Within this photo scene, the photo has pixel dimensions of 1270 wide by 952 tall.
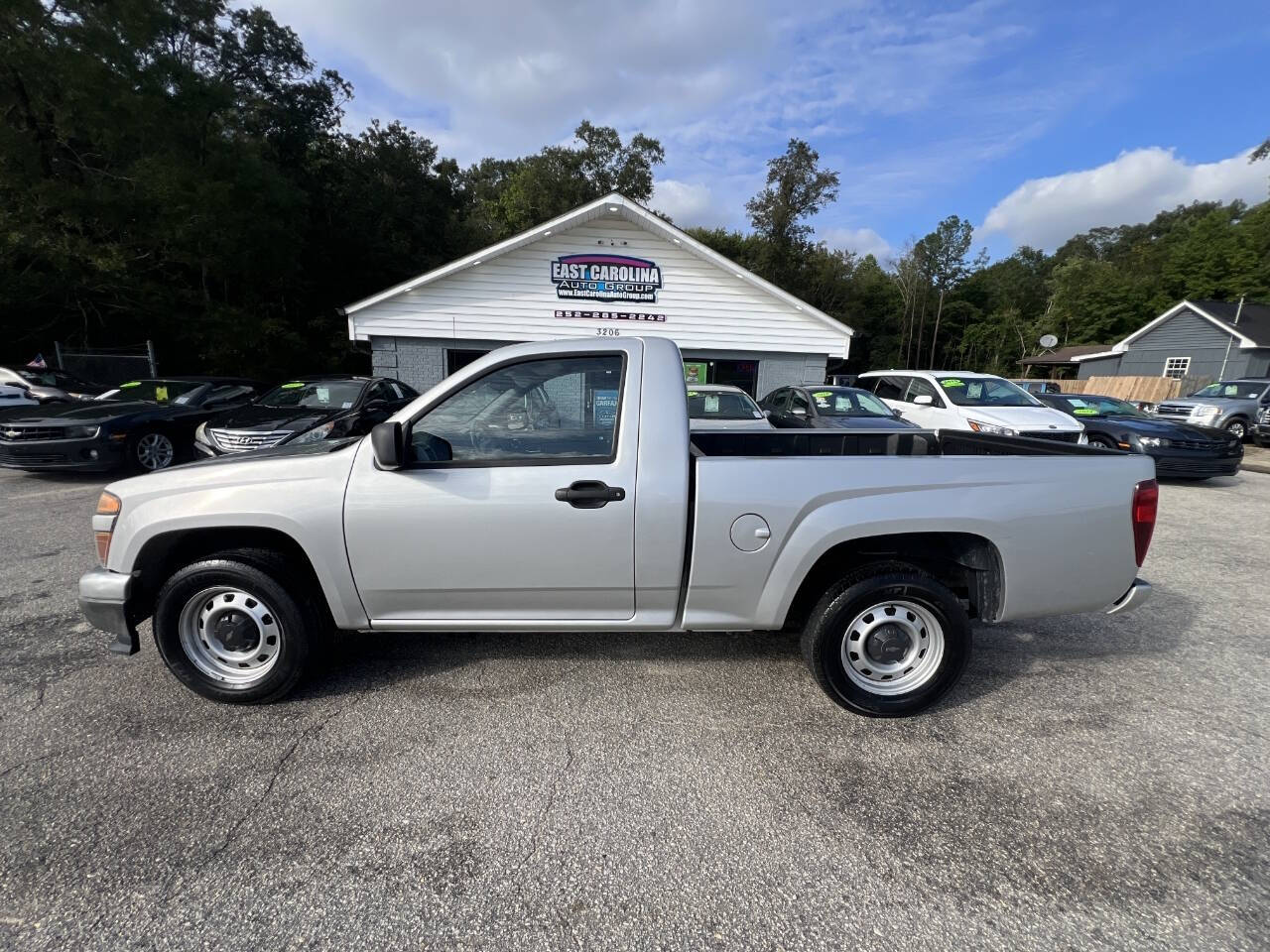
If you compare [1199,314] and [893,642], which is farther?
[1199,314]

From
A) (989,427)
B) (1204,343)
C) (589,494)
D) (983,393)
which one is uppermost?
(1204,343)

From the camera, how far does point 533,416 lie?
2.83 m

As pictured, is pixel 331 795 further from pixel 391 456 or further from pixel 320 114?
pixel 320 114

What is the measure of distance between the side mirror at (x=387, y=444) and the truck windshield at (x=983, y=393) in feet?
33.0

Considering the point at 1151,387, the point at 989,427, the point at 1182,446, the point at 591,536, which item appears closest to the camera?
the point at 591,536

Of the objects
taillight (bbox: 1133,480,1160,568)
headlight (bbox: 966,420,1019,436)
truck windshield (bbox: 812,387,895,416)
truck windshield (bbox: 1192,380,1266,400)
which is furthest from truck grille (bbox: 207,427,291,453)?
truck windshield (bbox: 1192,380,1266,400)

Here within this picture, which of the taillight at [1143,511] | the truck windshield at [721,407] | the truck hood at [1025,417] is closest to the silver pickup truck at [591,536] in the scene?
the taillight at [1143,511]

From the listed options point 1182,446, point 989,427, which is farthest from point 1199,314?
point 989,427

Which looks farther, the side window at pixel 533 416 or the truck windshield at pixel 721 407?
the truck windshield at pixel 721 407

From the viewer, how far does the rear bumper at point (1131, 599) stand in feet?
9.06

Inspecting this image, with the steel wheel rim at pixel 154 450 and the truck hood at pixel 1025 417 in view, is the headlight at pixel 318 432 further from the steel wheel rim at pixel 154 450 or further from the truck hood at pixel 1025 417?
the truck hood at pixel 1025 417

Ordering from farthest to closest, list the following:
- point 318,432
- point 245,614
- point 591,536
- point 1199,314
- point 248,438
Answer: point 1199,314
point 318,432
point 248,438
point 245,614
point 591,536

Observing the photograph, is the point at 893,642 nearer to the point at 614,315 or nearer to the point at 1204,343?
the point at 614,315

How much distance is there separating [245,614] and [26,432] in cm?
763
